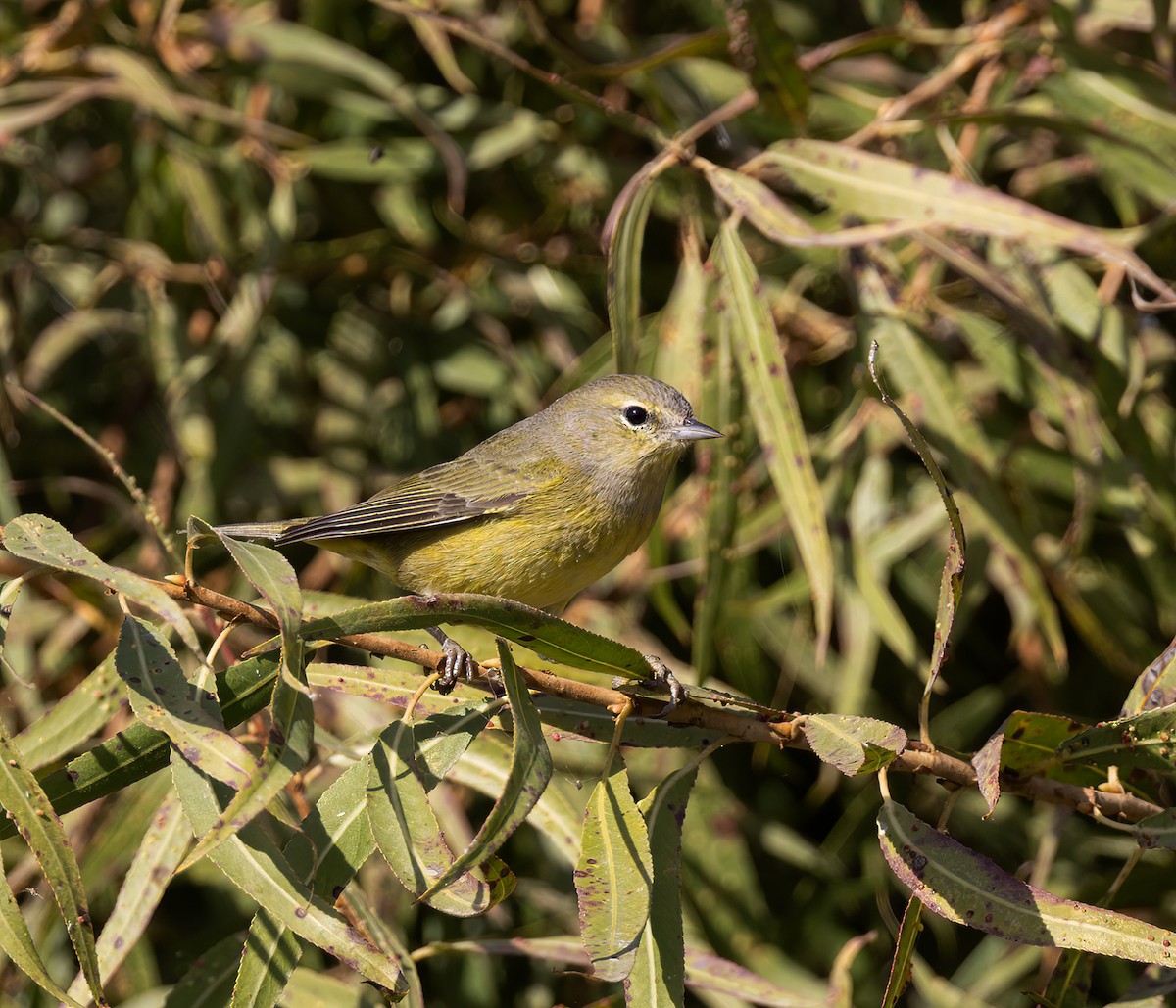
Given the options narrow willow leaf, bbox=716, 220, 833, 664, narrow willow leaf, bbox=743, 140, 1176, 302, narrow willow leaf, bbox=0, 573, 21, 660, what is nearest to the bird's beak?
narrow willow leaf, bbox=716, 220, 833, 664

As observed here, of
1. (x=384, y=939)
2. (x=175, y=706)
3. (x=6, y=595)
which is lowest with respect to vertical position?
(x=384, y=939)

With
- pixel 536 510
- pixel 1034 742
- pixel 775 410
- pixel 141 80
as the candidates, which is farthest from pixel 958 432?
pixel 141 80

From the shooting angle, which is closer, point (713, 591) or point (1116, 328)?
point (713, 591)

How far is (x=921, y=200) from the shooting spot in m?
3.24

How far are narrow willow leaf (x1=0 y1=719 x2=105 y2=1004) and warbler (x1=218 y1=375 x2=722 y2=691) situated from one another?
129 centimetres

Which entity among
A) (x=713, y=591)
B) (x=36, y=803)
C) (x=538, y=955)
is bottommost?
(x=538, y=955)

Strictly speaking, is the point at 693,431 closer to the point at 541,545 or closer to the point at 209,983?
the point at 541,545

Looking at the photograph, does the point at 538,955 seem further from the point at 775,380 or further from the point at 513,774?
the point at 775,380

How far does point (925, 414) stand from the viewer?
11.7 ft


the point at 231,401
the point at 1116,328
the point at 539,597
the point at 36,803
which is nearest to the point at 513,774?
the point at 36,803

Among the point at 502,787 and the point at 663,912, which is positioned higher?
the point at 663,912

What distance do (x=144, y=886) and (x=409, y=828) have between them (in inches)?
25.5

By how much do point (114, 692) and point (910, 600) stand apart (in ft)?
10.2

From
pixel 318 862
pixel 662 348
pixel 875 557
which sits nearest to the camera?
pixel 318 862
